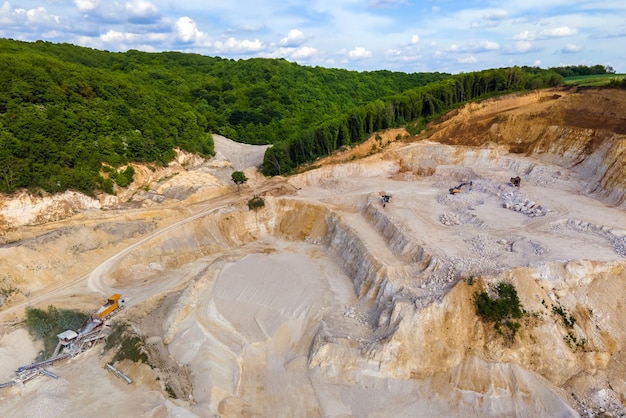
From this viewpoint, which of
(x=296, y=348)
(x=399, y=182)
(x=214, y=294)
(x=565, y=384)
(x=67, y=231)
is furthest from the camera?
(x=399, y=182)

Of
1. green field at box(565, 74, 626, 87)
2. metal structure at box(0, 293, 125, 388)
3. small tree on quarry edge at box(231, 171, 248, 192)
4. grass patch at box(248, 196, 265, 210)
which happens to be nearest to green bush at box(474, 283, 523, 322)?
metal structure at box(0, 293, 125, 388)

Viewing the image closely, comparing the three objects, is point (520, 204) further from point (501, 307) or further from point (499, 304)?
point (501, 307)

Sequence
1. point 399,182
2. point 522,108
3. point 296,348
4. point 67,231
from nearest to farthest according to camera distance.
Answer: point 296,348, point 67,231, point 399,182, point 522,108

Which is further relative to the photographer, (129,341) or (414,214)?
(414,214)

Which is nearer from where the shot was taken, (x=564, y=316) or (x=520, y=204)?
(x=564, y=316)

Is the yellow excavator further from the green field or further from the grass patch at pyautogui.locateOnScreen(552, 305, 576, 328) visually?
the green field

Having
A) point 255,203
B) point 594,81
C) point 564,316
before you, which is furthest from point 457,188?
point 594,81

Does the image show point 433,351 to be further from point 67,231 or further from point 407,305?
point 67,231

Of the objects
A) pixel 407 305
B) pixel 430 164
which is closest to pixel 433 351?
pixel 407 305
